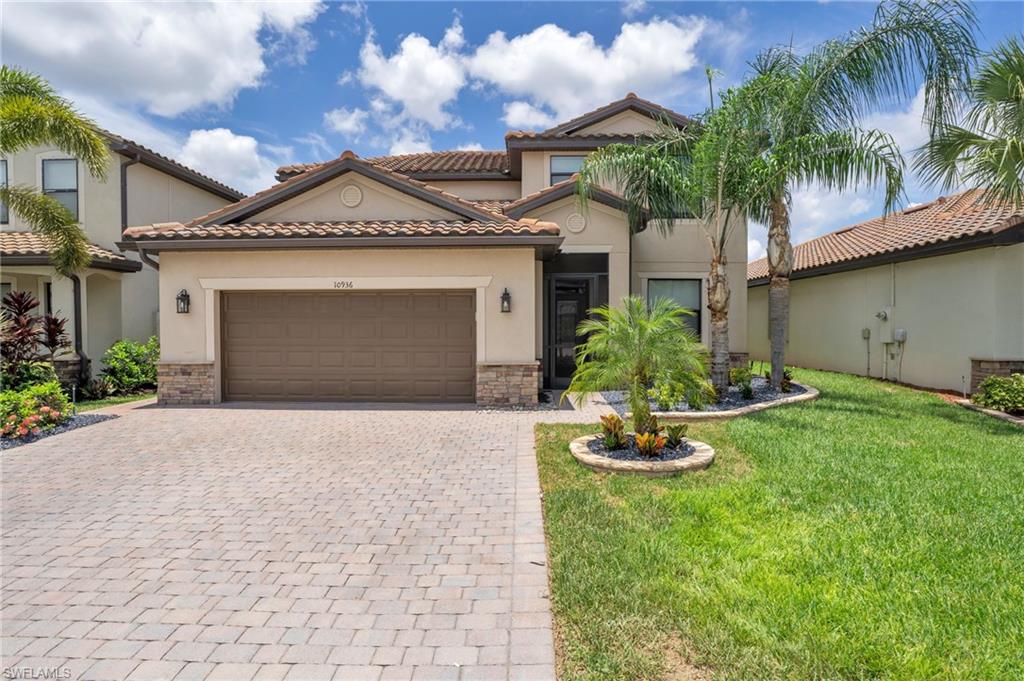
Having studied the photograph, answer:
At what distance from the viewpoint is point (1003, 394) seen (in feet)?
32.3

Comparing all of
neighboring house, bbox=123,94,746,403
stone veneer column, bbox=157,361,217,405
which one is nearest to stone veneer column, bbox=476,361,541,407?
neighboring house, bbox=123,94,746,403

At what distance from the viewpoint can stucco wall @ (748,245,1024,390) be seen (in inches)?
436

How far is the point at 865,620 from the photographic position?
321cm

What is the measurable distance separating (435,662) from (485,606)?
619 mm

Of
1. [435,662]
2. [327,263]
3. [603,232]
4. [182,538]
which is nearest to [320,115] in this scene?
[327,263]

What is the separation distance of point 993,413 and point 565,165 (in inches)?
461

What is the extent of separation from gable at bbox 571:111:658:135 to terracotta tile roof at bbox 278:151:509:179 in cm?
308

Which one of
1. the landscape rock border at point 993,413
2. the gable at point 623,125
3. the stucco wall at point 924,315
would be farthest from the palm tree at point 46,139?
the stucco wall at point 924,315

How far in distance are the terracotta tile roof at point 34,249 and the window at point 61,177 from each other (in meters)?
1.40

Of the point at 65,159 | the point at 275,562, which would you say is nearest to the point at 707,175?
the point at 275,562

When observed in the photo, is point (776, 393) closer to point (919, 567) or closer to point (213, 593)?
point (919, 567)

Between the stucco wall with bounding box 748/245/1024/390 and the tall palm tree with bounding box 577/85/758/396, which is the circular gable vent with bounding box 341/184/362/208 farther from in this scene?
the stucco wall with bounding box 748/245/1024/390

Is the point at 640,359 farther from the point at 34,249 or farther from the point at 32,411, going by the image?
the point at 34,249

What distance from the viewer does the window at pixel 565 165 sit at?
15695mm
